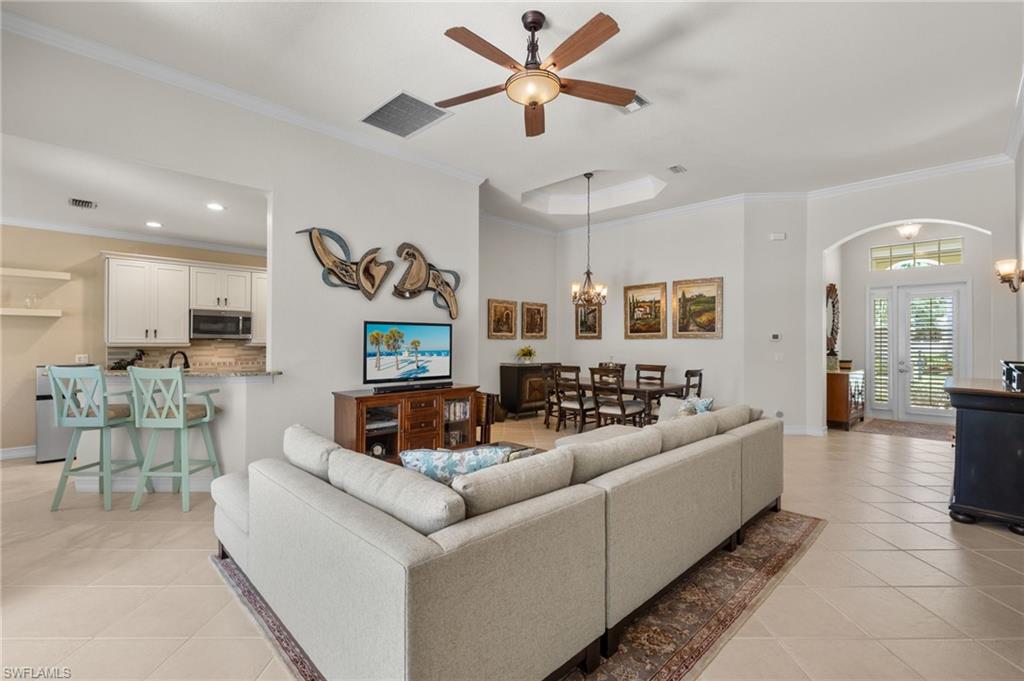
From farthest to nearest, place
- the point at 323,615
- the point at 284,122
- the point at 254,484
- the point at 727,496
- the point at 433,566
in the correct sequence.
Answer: the point at 284,122 < the point at 727,496 < the point at 254,484 < the point at 323,615 < the point at 433,566

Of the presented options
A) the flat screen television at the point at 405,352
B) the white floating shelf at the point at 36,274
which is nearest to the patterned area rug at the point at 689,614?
the flat screen television at the point at 405,352

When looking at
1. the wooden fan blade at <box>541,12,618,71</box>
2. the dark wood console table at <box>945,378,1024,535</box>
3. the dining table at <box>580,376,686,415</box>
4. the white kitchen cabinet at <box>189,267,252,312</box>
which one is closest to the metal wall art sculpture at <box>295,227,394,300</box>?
the wooden fan blade at <box>541,12,618,71</box>

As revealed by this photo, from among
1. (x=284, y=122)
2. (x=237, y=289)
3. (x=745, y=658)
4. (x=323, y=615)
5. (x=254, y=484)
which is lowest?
(x=745, y=658)

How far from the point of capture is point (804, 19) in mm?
2877

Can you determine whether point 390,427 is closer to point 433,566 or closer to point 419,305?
point 419,305

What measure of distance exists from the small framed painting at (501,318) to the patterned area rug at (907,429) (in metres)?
5.24

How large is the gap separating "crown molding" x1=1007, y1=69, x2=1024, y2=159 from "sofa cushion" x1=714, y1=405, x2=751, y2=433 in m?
3.19

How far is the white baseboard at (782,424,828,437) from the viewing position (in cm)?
617

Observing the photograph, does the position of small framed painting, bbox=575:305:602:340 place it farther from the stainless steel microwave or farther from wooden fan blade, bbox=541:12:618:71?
wooden fan blade, bbox=541:12:618:71

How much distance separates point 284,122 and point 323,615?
391 centimetres

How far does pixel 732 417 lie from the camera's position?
3166mm

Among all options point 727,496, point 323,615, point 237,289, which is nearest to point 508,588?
point 323,615

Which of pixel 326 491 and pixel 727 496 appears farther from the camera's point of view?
pixel 727 496

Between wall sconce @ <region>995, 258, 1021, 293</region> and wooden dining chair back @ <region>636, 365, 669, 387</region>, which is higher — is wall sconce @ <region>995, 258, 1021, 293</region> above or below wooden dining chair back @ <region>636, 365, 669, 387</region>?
above
